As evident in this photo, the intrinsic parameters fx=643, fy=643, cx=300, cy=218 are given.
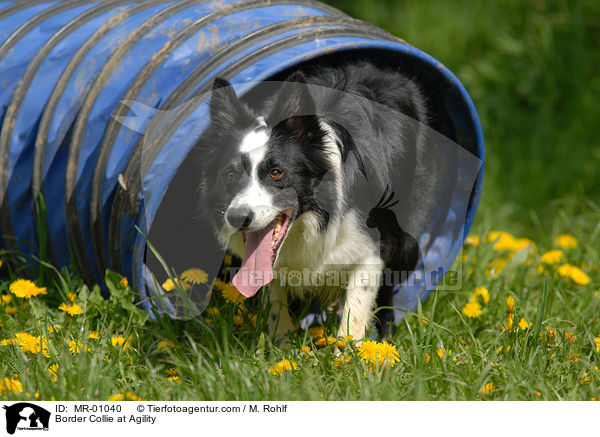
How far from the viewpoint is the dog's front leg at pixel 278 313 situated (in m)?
2.95

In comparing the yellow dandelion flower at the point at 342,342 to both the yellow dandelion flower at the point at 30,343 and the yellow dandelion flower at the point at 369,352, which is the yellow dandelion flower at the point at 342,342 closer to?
the yellow dandelion flower at the point at 369,352

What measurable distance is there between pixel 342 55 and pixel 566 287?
176 cm

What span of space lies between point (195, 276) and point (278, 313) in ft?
1.37

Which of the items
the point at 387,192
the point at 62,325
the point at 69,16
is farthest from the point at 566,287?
the point at 69,16

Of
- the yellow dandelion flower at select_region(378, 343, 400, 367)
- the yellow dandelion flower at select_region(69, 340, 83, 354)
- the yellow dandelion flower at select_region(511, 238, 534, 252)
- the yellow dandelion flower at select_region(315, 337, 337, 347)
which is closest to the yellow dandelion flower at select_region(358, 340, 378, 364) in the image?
the yellow dandelion flower at select_region(378, 343, 400, 367)

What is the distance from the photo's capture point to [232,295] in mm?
2908

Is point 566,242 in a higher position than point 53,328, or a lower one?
higher

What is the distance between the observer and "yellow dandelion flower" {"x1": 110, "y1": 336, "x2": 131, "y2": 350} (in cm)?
264

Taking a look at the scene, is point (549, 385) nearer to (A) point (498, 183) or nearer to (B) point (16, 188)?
(B) point (16, 188)

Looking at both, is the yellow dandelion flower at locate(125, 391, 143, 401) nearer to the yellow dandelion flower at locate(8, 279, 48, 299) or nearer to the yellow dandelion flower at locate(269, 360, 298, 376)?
the yellow dandelion flower at locate(269, 360, 298, 376)

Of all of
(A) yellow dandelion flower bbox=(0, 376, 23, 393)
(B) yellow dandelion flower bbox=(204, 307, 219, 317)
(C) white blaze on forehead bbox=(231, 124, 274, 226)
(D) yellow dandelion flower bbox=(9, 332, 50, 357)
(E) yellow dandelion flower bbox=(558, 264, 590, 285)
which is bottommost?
(A) yellow dandelion flower bbox=(0, 376, 23, 393)

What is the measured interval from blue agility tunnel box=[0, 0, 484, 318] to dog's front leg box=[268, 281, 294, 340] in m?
0.58

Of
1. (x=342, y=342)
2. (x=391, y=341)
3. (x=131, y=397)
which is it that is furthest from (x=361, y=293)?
(x=131, y=397)
